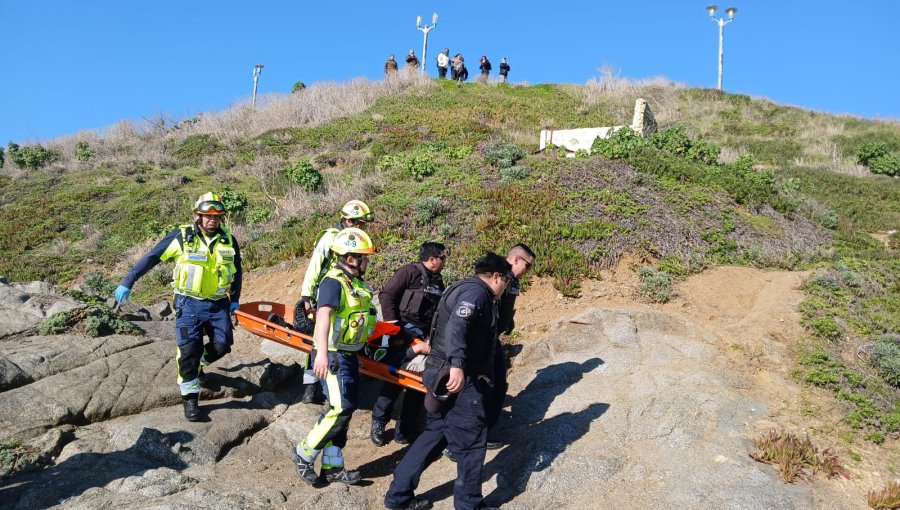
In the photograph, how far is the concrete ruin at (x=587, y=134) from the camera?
49.1 ft

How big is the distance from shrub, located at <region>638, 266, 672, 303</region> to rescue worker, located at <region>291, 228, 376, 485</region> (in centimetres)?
523

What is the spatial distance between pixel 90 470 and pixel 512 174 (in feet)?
30.8

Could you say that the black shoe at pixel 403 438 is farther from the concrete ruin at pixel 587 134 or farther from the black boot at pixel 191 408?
the concrete ruin at pixel 587 134

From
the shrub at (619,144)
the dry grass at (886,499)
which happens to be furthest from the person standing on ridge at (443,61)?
the dry grass at (886,499)

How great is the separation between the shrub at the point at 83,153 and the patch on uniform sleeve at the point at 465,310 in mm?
23684

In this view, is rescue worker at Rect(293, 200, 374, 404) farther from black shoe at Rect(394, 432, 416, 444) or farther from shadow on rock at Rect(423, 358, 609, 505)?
shadow on rock at Rect(423, 358, 609, 505)

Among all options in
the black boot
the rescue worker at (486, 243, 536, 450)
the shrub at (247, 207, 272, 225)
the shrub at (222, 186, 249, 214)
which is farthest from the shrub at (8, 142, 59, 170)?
the rescue worker at (486, 243, 536, 450)

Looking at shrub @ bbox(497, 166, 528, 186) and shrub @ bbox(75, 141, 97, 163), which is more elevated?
shrub @ bbox(75, 141, 97, 163)

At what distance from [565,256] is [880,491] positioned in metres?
5.53

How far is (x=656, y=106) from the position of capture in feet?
88.7

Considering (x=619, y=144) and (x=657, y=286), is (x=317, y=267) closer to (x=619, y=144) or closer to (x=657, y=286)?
(x=657, y=286)

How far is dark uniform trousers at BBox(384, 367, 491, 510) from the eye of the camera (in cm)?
486

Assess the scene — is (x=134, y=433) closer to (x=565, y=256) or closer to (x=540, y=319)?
(x=540, y=319)

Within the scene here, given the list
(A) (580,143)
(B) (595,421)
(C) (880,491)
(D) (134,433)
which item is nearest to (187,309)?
(D) (134,433)
